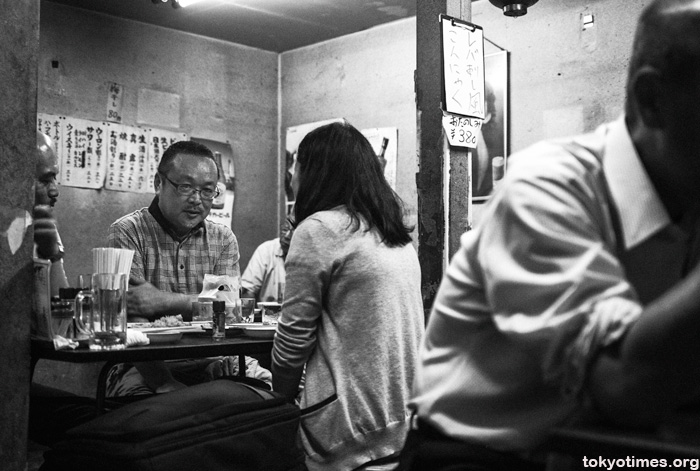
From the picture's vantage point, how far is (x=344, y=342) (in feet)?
7.76

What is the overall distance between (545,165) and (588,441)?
0.38m

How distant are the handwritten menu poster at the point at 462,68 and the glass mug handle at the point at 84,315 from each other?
1.59 metres

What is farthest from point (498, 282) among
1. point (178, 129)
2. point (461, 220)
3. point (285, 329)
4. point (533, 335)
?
point (178, 129)

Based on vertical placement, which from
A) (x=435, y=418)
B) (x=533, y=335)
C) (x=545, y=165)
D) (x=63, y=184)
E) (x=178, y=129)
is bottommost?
(x=435, y=418)

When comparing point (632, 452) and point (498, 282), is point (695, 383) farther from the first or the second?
point (498, 282)

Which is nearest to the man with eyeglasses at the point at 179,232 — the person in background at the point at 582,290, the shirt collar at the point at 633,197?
the person in background at the point at 582,290

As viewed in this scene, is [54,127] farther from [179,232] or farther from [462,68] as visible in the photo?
[462,68]

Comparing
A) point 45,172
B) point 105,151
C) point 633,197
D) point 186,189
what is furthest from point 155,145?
point 633,197

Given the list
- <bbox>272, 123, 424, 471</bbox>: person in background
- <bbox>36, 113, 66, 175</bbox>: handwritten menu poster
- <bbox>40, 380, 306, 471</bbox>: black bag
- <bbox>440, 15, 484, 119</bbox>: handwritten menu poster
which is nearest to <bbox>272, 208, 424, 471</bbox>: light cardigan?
<bbox>272, 123, 424, 471</bbox>: person in background

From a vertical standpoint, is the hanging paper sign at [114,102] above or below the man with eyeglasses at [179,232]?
above

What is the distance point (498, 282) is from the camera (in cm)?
99

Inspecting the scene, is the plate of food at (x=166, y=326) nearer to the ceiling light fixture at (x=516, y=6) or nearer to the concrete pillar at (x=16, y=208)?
the concrete pillar at (x=16, y=208)

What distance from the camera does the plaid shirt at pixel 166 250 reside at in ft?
12.2

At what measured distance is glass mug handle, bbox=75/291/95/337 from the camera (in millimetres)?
2482
